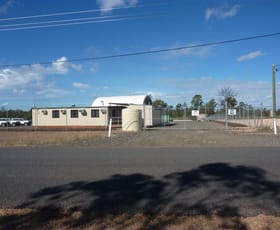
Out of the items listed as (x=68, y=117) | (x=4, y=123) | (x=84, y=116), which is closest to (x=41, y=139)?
(x=84, y=116)

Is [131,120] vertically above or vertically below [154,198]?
above

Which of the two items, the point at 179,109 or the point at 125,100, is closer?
the point at 125,100

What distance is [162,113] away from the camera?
48344 millimetres

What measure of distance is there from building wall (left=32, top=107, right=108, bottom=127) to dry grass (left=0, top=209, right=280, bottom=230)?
37190 mm

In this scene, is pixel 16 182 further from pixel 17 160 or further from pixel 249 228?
pixel 249 228

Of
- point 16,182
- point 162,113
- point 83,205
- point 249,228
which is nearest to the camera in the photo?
point 249,228

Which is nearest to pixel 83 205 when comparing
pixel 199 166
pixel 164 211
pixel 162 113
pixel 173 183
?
pixel 164 211

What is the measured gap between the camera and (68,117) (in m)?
44.9

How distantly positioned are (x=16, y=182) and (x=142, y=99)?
43767 millimetres

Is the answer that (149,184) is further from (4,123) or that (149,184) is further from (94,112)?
(4,123)

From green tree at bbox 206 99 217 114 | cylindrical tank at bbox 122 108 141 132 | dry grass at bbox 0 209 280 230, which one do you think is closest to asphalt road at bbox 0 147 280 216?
dry grass at bbox 0 209 280 230

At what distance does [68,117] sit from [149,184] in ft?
128

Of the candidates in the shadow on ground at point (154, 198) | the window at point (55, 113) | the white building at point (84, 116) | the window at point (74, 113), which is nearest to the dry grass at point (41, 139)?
the shadow on ground at point (154, 198)

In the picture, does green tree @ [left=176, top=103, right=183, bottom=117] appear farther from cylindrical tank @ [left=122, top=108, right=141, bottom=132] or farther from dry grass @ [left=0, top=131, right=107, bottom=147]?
dry grass @ [left=0, top=131, right=107, bottom=147]
